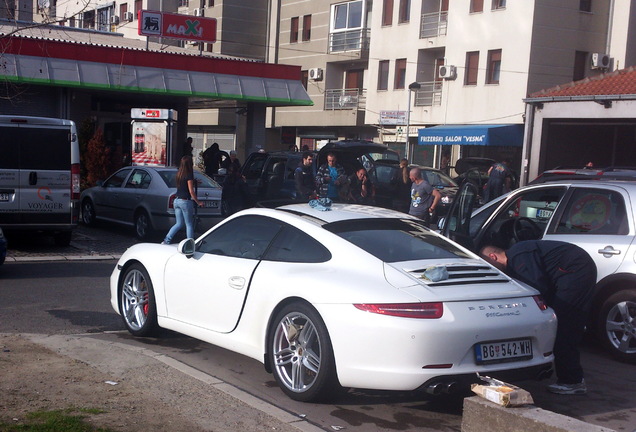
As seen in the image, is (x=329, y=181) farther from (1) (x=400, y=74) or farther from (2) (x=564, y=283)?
(1) (x=400, y=74)

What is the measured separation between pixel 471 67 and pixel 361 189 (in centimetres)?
1986

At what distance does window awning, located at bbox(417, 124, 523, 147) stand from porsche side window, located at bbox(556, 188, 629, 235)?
82.9 ft

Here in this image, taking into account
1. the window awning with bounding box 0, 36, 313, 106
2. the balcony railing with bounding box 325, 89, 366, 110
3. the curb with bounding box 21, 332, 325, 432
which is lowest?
the curb with bounding box 21, 332, 325, 432

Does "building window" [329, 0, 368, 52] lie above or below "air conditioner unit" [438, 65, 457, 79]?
above

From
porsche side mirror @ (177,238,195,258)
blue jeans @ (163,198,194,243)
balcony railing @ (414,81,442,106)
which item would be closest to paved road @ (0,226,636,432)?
porsche side mirror @ (177,238,195,258)

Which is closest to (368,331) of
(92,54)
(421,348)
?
(421,348)

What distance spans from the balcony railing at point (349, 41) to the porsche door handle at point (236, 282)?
3783 centimetres

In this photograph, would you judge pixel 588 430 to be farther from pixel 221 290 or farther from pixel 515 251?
pixel 221 290

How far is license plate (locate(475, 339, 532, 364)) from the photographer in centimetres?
548

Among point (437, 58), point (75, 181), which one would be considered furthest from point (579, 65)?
point (75, 181)

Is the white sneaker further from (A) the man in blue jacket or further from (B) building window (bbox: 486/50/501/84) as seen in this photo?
(B) building window (bbox: 486/50/501/84)

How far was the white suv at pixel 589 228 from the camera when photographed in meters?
7.73

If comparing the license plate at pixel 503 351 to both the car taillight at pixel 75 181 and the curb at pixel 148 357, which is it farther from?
the car taillight at pixel 75 181

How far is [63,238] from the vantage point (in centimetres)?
1451
